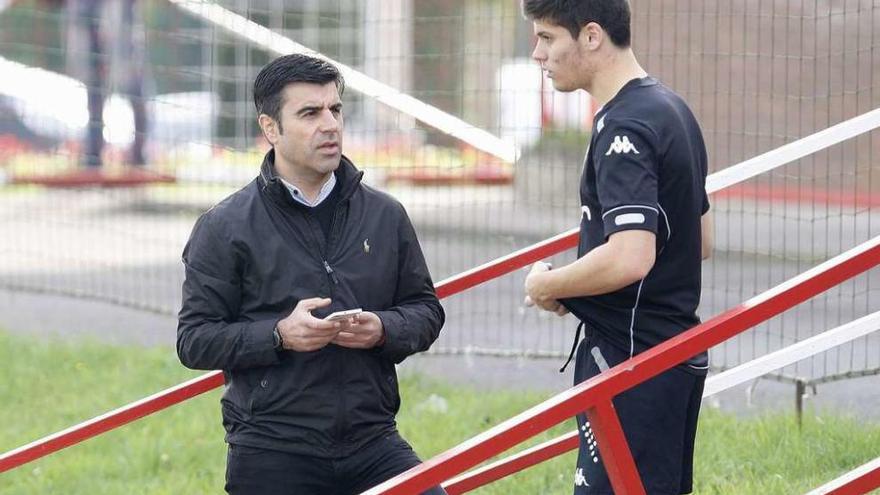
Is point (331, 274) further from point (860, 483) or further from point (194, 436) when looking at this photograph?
point (194, 436)

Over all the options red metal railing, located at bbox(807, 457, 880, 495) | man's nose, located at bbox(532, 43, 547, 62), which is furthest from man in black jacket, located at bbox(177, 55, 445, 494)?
red metal railing, located at bbox(807, 457, 880, 495)

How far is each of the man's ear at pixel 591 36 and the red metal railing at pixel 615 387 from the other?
27.2 inches

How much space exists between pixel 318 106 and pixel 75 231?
8.63 meters

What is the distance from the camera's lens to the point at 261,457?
388 centimetres

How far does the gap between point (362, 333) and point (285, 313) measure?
0.69ft

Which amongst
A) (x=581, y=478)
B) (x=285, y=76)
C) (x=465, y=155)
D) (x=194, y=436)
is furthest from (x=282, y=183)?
(x=465, y=155)

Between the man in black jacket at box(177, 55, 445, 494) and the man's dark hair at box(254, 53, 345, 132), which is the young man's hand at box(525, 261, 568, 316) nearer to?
the man in black jacket at box(177, 55, 445, 494)

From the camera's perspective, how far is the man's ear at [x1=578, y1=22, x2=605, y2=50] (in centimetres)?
353

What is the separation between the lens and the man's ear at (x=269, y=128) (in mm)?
4027

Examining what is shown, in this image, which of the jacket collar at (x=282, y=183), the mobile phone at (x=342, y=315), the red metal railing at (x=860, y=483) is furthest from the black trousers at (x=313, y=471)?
the red metal railing at (x=860, y=483)

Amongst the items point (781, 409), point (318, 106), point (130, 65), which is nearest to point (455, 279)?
point (318, 106)

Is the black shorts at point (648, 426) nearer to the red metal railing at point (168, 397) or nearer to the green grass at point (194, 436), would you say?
the red metal railing at point (168, 397)

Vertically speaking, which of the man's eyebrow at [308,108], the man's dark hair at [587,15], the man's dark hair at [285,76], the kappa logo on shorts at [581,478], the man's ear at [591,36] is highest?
the man's dark hair at [587,15]

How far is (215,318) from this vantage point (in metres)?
3.89
